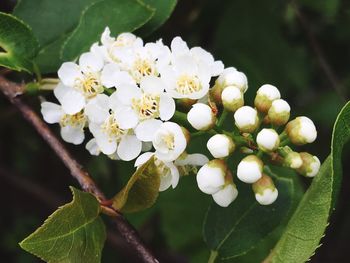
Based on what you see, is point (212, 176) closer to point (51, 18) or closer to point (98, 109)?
point (98, 109)

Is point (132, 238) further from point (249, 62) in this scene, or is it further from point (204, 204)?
point (249, 62)

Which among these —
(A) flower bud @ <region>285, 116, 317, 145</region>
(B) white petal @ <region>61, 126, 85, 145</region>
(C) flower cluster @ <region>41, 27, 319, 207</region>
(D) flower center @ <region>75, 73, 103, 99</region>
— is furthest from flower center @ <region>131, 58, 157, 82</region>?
(A) flower bud @ <region>285, 116, 317, 145</region>

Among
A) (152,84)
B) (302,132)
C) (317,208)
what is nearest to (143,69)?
(152,84)

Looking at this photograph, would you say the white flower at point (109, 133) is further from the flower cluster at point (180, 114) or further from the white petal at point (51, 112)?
the white petal at point (51, 112)

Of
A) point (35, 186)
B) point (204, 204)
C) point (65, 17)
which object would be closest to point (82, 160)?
point (35, 186)

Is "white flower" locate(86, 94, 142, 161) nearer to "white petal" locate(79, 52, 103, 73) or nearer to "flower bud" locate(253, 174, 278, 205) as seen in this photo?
"white petal" locate(79, 52, 103, 73)

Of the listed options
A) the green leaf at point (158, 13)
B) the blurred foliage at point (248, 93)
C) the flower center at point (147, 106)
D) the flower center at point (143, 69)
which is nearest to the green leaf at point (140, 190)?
the flower center at point (147, 106)
